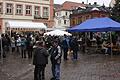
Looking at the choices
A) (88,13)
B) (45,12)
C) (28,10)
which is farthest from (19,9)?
(88,13)

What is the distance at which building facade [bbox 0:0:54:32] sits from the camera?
5569 centimetres

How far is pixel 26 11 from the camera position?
194ft

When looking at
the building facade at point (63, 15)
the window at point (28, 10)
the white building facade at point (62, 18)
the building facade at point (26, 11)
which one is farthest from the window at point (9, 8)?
the white building facade at point (62, 18)

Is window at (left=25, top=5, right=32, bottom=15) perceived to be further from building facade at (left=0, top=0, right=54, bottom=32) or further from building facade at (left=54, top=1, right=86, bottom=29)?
building facade at (left=54, top=1, right=86, bottom=29)

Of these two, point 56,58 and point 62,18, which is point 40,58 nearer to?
point 56,58

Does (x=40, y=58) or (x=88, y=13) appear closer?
(x=40, y=58)

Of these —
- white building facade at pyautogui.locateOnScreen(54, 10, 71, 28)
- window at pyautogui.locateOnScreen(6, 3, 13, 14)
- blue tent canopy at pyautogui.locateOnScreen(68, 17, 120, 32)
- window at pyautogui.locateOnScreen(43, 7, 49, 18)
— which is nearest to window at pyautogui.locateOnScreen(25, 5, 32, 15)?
window at pyautogui.locateOnScreen(43, 7, 49, 18)

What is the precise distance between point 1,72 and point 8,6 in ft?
131

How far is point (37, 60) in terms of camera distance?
1343 cm

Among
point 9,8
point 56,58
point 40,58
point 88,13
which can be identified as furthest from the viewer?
point 88,13

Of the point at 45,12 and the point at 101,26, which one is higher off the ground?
the point at 45,12

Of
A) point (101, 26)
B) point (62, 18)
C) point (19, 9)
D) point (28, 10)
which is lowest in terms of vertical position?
point (101, 26)

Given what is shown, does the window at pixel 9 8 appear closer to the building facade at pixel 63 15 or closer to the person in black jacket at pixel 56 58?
the building facade at pixel 63 15

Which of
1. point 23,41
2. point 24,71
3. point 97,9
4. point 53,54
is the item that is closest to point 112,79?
point 53,54
